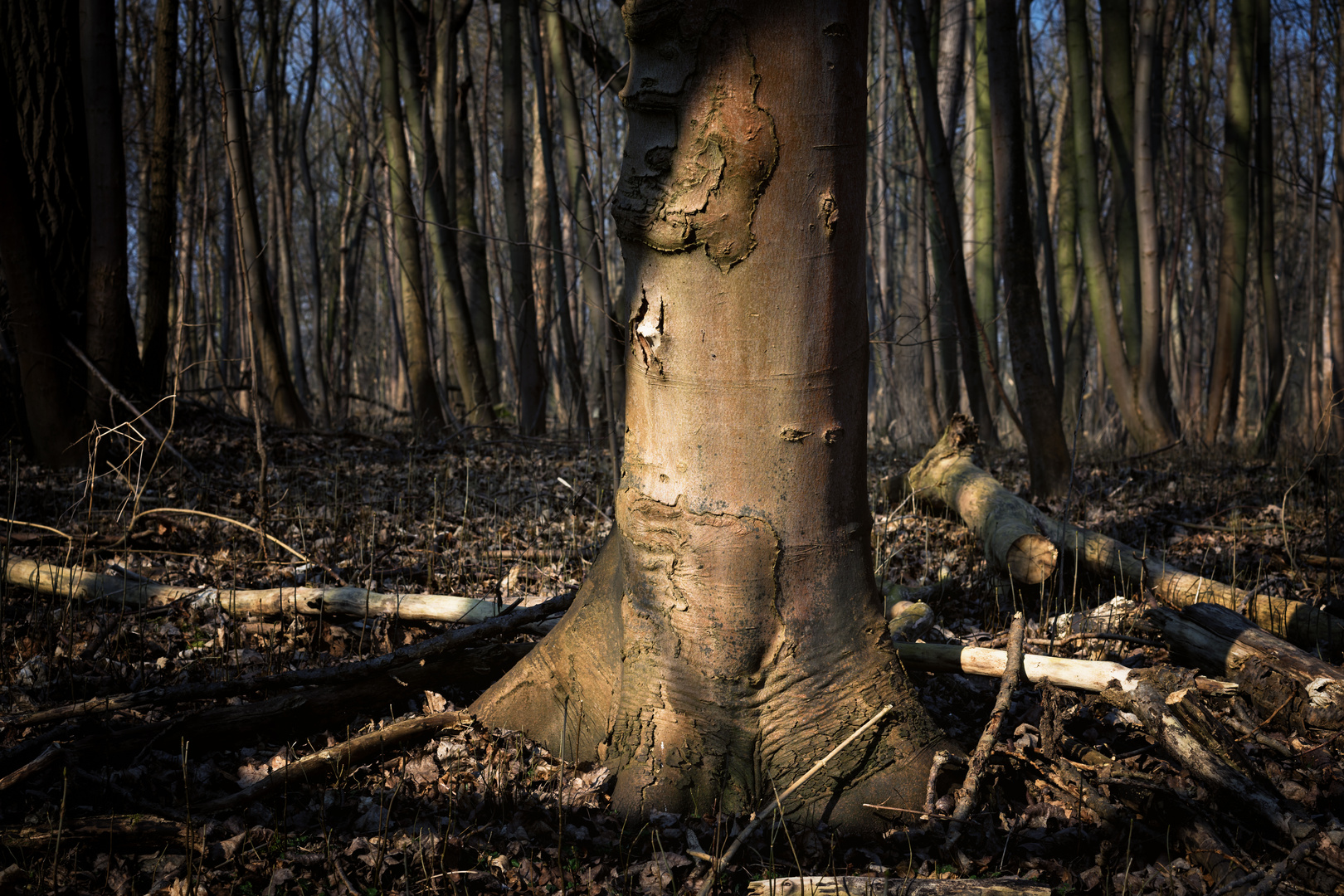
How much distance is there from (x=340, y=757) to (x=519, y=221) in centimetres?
766

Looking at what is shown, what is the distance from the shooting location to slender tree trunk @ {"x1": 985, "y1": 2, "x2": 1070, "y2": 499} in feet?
18.0

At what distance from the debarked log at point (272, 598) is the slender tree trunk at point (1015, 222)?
4015mm

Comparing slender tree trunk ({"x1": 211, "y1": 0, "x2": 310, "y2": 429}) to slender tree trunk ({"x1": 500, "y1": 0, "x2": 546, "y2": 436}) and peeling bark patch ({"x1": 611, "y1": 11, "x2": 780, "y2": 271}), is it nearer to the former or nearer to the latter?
slender tree trunk ({"x1": 500, "y1": 0, "x2": 546, "y2": 436})

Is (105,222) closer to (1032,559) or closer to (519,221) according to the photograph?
(519,221)

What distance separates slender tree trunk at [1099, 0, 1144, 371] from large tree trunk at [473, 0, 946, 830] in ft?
24.5

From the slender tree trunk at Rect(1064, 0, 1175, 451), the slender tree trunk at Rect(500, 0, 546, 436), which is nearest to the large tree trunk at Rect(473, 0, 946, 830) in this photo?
the slender tree trunk at Rect(500, 0, 546, 436)

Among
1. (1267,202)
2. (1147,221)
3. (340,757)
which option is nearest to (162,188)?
(340,757)

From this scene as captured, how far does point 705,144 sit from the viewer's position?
6.67ft

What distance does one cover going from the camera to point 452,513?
5020 millimetres

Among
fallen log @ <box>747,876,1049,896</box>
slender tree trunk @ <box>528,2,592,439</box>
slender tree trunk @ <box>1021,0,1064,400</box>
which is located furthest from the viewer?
slender tree trunk @ <box>1021,0,1064,400</box>

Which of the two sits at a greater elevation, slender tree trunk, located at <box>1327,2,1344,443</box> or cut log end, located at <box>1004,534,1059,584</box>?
slender tree trunk, located at <box>1327,2,1344,443</box>

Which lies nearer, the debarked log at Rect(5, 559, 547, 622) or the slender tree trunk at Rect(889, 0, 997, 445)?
the debarked log at Rect(5, 559, 547, 622)

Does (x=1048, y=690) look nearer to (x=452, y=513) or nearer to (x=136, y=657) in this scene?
(x=136, y=657)

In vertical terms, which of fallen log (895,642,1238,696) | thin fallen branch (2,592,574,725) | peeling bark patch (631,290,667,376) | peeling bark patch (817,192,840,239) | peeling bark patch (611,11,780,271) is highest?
peeling bark patch (611,11,780,271)
